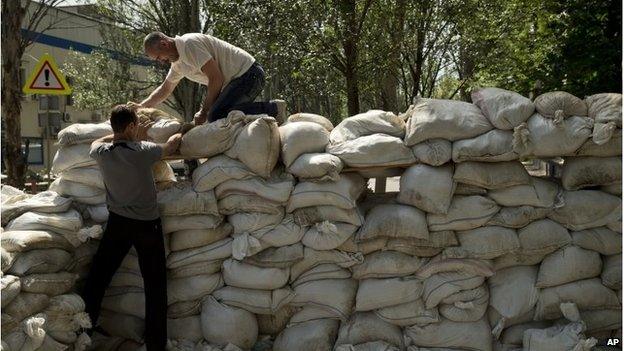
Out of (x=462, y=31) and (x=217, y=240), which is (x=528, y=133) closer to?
(x=217, y=240)

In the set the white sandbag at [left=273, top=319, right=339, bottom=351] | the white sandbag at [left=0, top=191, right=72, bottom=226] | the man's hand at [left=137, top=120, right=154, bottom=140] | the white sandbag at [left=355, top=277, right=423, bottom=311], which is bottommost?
the white sandbag at [left=273, top=319, right=339, bottom=351]

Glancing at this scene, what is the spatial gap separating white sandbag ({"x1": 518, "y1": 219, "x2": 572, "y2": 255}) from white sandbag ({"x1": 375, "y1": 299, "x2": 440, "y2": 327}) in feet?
2.08

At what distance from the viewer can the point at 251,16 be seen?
37.2 feet

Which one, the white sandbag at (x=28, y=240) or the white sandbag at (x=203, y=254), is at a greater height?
the white sandbag at (x=28, y=240)

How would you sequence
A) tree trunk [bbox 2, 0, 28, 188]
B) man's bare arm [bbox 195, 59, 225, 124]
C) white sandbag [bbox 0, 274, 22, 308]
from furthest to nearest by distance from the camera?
tree trunk [bbox 2, 0, 28, 188] → man's bare arm [bbox 195, 59, 225, 124] → white sandbag [bbox 0, 274, 22, 308]

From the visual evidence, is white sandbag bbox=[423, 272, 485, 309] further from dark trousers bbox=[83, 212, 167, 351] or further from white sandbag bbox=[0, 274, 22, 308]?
white sandbag bbox=[0, 274, 22, 308]

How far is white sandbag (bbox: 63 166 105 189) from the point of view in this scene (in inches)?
169

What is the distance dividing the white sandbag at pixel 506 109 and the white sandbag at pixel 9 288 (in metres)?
2.70

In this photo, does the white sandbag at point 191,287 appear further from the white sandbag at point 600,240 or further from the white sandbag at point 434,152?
the white sandbag at point 600,240

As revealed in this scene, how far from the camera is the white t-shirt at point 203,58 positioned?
4594 millimetres

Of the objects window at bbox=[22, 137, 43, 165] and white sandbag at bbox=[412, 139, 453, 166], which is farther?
window at bbox=[22, 137, 43, 165]

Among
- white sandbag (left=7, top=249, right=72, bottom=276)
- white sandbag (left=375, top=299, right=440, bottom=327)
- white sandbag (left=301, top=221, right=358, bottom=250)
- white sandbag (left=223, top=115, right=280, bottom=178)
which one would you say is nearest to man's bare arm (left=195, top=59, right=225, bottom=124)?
white sandbag (left=223, top=115, right=280, bottom=178)

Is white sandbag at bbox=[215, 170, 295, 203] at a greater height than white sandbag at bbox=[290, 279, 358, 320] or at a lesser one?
greater

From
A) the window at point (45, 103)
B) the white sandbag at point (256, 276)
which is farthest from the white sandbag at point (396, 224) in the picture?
the window at point (45, 103)
